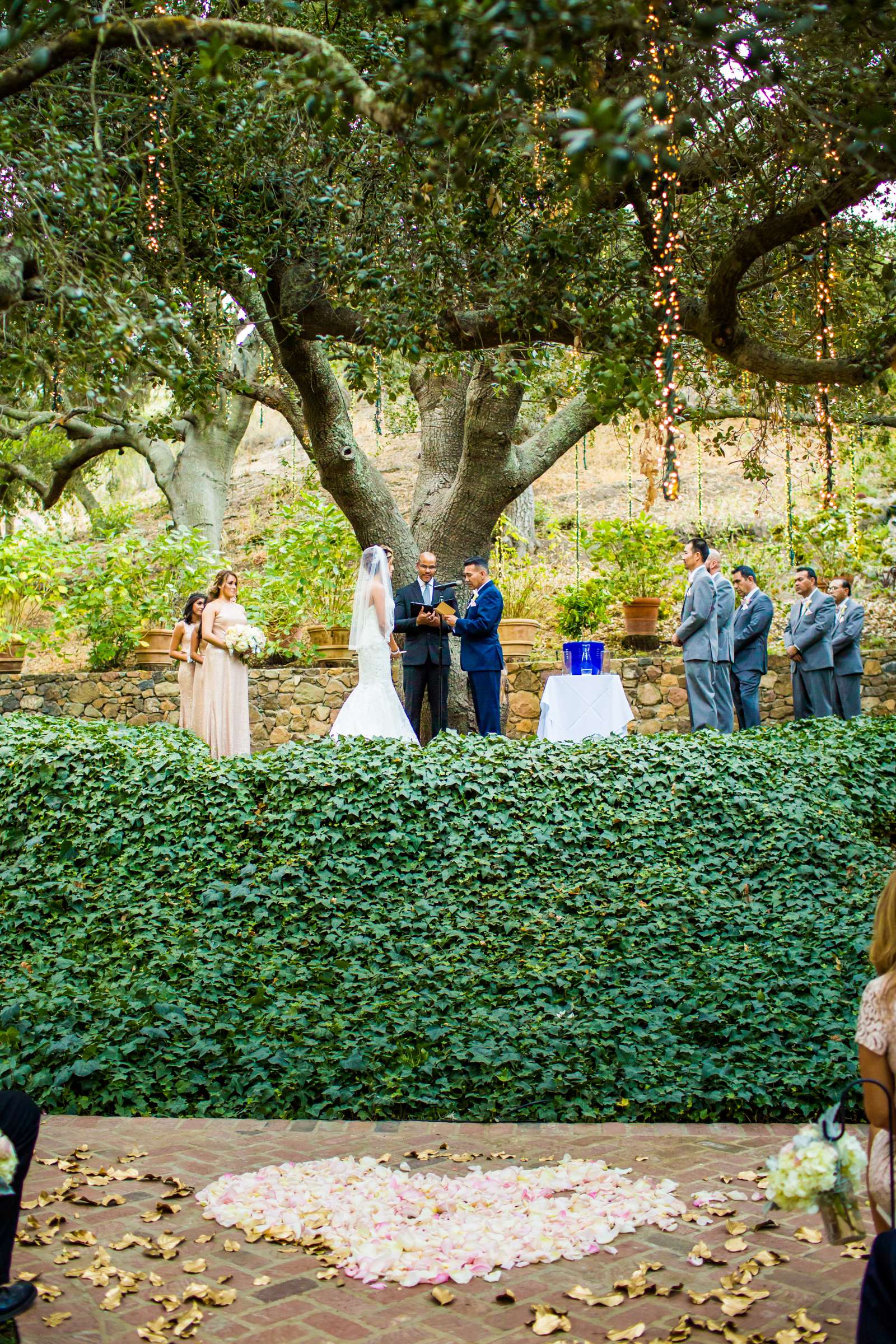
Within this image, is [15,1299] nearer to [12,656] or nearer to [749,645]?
[749,645]

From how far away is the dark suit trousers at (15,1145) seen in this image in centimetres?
288

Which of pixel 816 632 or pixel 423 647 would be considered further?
pixel 816 632

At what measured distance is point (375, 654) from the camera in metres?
10.1

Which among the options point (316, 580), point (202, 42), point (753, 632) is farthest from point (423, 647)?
point (202, 42)

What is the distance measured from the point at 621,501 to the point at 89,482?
44.1 feet

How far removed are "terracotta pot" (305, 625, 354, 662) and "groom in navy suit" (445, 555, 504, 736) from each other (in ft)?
10.5

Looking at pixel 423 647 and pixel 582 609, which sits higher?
pixel 582 609

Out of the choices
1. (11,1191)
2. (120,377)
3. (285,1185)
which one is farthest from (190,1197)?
(120,377)

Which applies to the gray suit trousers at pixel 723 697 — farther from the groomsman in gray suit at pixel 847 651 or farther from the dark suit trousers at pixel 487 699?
the dark suit trousers at pixel 487 699

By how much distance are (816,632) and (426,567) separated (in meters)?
4.07

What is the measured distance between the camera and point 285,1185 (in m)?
4.03

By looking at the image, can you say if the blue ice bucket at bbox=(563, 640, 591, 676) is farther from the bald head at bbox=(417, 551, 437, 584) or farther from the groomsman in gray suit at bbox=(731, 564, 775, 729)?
the groomsman in gray suit at bbox=(731, 564, 775, 729)

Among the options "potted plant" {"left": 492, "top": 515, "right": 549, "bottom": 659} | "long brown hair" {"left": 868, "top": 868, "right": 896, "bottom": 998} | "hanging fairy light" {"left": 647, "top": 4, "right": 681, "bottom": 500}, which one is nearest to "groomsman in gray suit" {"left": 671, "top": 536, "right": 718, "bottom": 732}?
"potted plant" {"left": 492, "top": 515, "right": 549, "bottom": 659}

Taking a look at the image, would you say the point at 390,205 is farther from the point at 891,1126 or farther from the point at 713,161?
the point at 891,1126
